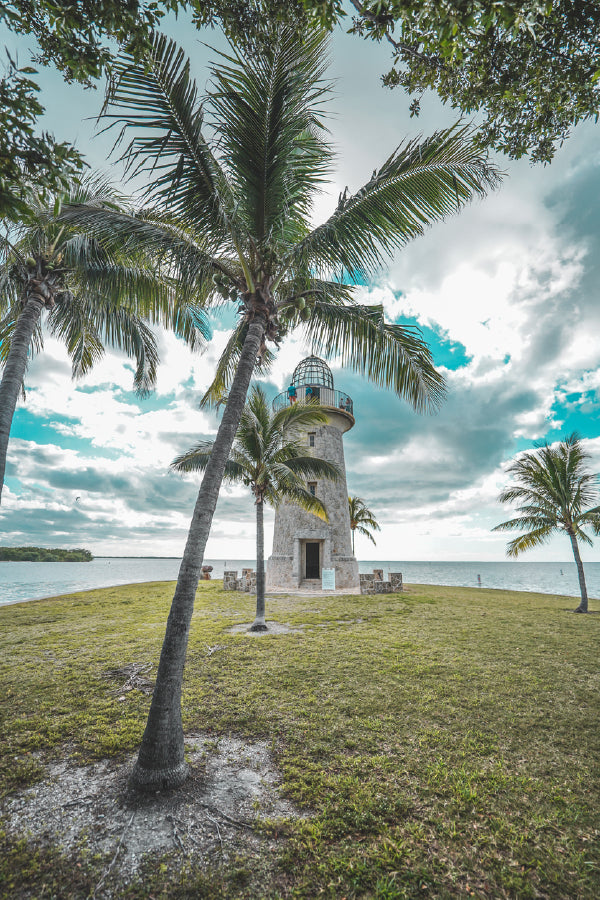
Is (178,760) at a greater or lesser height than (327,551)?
lesser

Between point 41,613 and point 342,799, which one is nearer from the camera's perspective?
point 342,799

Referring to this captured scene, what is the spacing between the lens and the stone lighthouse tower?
60.9ft

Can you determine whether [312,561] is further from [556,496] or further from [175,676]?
[175,676]

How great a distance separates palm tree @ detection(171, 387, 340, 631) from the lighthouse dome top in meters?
9.53

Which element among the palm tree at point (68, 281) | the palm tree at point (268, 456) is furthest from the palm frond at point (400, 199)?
the palm tree at point (268, 456)

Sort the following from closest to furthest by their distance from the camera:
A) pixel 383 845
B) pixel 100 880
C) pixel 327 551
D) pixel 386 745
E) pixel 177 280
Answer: pixel 100 880 < pixel 383 845 < pixel 386 745 < pixel 177 280 < pixel 327 551

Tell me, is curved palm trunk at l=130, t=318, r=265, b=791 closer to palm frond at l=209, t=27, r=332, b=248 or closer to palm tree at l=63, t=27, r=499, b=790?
palm tree at l=63, t=27, r=499, b=790

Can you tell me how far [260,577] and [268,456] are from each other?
11.2ft

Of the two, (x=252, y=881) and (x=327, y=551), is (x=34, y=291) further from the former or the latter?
(x=327, y=551)

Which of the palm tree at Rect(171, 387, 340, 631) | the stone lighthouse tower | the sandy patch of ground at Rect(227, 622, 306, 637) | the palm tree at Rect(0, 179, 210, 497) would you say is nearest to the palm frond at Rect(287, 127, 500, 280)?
the palm tree at Rect(0, 179, 210, 497)

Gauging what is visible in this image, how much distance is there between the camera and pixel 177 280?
5008mm

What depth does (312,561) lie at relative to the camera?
20859mm

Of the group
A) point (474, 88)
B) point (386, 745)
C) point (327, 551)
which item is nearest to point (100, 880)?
point (386, 745)

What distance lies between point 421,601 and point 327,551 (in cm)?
485
